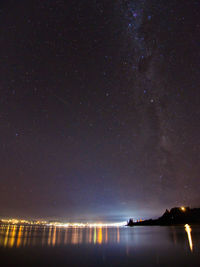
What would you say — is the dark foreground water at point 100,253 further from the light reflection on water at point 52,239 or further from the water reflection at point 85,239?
the light reflection on water at point 52,239

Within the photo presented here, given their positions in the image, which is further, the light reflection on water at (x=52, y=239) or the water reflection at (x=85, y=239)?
the light reflection on water at (x=52, y=239)

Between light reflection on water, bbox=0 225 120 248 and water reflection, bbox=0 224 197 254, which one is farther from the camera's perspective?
light reflection on water, bbox=0 225 120 248

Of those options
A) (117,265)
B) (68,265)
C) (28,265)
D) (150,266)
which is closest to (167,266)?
(150,266)

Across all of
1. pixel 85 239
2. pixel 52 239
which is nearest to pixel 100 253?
pixel 85 239

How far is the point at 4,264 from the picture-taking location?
698 inches

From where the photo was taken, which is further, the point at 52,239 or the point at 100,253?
the point at 52,239

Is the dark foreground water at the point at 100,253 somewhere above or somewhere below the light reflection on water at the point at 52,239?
above

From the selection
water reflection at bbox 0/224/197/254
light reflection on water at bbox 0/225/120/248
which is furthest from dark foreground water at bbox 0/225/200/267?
light reflection on water at bbox 0/225/120/248

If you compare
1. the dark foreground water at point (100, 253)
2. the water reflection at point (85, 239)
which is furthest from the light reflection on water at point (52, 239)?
the dark foreground water at point (100, 253)

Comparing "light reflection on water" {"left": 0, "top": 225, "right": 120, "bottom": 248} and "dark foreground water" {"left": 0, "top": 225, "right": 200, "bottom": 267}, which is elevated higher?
"dark foreground water" {"left": 0, "top": 225, "right": 200, "bottom": 267}

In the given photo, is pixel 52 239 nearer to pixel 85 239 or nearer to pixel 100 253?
pixel 85 239

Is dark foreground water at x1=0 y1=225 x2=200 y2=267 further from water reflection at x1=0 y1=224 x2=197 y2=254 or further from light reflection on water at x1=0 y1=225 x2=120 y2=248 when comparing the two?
light reflection on water at x1=0 y1=225 x2=120 y2=248

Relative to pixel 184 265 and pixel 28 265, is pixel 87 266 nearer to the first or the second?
pixel 28 265

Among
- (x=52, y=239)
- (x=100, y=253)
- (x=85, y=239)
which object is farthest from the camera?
(x=85, y=239)
